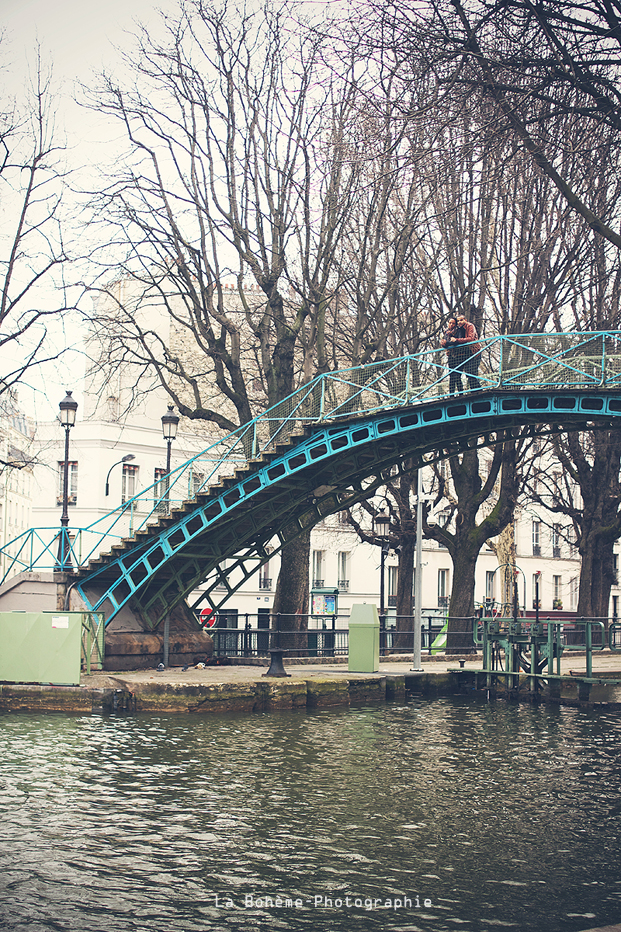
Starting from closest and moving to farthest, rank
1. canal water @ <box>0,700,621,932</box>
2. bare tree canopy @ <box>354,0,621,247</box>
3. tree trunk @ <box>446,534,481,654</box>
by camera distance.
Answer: canal water @ <box>0,700,621,932</box> → bare tree canopy @ <box>354,0,621,247</box> → tree trunk @ <box>446,534,481,654</box>

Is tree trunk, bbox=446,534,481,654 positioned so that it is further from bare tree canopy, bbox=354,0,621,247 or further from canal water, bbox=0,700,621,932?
bare tree canopy, bbox=354,0,621,247

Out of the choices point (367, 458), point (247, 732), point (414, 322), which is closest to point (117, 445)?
point (414, 322)

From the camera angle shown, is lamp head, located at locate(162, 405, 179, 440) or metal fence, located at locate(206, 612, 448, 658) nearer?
lamp head, located at locate(162, 405, 179, 440)

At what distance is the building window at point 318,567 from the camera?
55.1 metres

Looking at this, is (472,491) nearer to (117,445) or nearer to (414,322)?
(414,322)

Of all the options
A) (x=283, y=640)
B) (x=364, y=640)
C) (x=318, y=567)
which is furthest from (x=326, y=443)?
(x=318, y=567)

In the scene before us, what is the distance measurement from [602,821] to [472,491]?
20.5m

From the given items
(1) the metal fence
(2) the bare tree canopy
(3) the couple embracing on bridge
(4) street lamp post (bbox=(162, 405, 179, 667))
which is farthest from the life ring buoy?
Result: (2) the bare tree canopy

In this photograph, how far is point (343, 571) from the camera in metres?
56.6

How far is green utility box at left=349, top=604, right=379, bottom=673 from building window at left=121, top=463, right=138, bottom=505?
25072 mm

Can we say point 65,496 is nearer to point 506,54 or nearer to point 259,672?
point 259,672

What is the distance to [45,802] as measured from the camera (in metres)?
11.5

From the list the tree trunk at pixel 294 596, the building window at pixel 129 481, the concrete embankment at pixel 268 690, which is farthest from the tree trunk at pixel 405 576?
the building window at pixel 129 481

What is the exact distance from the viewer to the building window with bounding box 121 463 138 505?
47.9m
